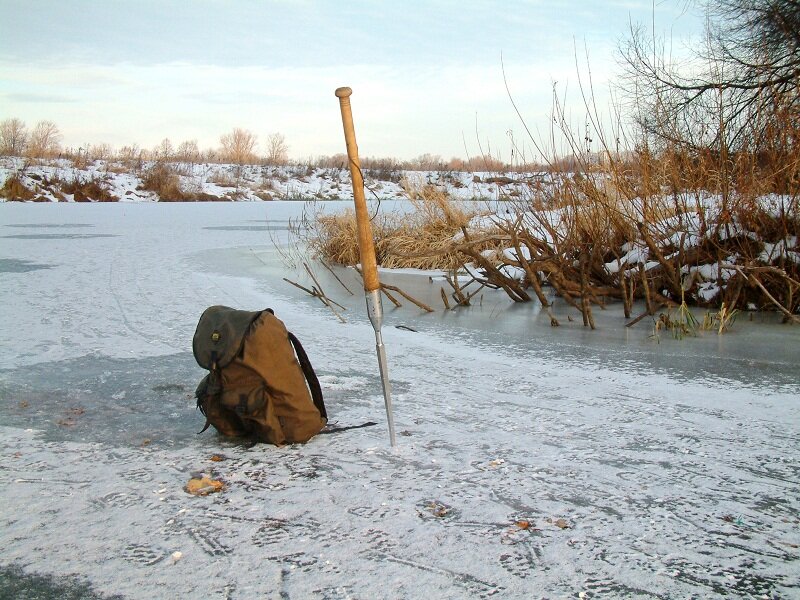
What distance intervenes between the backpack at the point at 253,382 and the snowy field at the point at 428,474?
0.33ft

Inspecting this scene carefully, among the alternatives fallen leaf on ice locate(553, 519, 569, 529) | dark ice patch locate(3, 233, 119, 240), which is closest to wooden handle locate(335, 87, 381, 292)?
fallen leaf on ice locate(553, 519, 569, 529)

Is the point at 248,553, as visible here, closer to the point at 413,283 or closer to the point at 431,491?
the point at 431,491

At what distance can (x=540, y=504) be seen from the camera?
96.2 inches

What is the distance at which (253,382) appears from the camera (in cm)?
297

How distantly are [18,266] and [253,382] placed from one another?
7.19 meters

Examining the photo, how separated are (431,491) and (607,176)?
17.5ft

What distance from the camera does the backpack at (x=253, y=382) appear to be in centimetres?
293

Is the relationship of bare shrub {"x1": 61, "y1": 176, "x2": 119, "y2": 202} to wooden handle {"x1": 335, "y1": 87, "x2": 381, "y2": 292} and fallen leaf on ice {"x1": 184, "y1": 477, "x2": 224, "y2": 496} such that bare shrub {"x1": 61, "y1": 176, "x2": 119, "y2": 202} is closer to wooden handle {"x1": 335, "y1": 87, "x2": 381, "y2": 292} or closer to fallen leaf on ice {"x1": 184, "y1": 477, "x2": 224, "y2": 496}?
wooden handle {"x1": 335, "y1": 87, "x2": 381, "y2": 292}

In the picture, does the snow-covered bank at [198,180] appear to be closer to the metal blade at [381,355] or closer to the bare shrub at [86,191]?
the bare shrub at [86,191]

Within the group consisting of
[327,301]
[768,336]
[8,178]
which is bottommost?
[768,336]

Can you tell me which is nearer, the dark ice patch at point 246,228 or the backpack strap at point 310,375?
the backpack strap at point 310,375

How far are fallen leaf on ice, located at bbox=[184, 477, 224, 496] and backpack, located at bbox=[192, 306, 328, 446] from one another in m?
0.35

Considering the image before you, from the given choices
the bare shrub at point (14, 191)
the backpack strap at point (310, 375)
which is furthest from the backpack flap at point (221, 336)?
the bare shrub at point (14, 191)

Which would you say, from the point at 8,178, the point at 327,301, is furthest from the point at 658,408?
the point at 8,178
